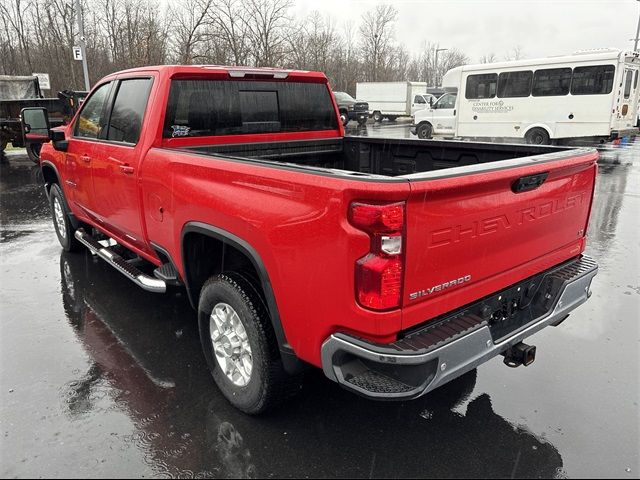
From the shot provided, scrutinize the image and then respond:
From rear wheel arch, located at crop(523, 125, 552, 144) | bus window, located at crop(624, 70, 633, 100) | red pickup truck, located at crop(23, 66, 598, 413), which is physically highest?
bus window, located at crop(624, 70, 633, 100)

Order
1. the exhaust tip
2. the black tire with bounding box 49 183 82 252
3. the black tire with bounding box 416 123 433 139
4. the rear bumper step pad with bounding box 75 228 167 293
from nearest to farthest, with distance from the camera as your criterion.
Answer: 1. the exhaust tip
2. the rear bumper step pad with bounding box 75 228 167 293
3. the black tire with bounding box 49 183 82 252
4. the black tire with bounding box 416 123 433 139

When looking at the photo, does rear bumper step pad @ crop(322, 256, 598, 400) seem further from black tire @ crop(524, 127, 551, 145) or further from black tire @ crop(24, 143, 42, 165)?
black tire @ crop(524, 127, 551, 145)

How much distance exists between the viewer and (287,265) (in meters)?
2.45

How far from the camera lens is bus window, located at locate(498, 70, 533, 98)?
16234 mm

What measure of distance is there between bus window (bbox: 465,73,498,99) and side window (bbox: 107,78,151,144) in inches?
603

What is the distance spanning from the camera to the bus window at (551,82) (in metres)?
15.4

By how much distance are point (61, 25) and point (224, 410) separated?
3914 centimetres

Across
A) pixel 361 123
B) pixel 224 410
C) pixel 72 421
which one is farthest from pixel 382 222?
pixel 361 123

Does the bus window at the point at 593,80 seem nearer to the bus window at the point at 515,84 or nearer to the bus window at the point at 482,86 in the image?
the bus window at the point at 515,84

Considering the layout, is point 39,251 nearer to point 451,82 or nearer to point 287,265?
point 287,265

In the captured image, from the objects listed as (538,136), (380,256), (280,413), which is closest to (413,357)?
(380,256)

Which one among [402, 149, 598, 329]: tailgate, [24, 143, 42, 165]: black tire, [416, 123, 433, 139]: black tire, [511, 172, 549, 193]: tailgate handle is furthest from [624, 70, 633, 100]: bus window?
[24, 143, 42, 165]: black tire

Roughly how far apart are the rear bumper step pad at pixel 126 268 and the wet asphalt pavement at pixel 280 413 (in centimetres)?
51

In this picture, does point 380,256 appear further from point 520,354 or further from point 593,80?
point 593,80
